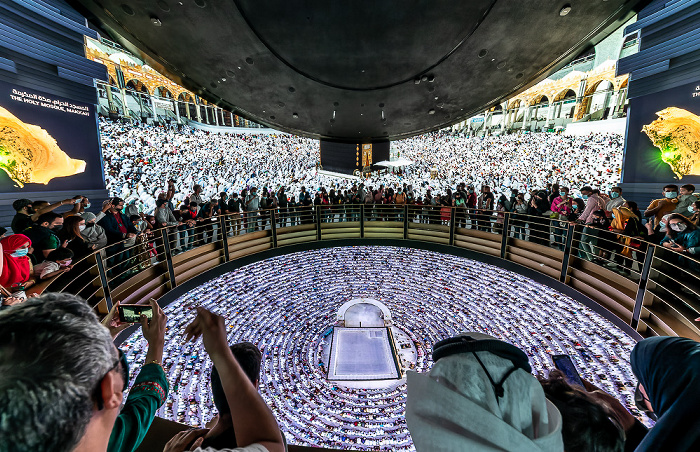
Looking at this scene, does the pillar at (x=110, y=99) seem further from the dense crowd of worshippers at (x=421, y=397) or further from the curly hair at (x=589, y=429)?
the curly hair at (x=589, y=429)

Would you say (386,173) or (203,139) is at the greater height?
(203,139)

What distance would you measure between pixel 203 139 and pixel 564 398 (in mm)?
13806

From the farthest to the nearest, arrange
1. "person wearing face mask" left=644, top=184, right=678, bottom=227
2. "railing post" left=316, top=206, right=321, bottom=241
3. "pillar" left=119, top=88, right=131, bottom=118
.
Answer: "pillar" left=119, top=88, right=131, bottom=118 → "railing post" left=316, top=206, right=321, bottom=241 → "person wearing face mask" left=644, top=184, right=678, bottom=227

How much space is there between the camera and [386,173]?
12.0 m

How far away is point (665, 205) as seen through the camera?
3680 mm

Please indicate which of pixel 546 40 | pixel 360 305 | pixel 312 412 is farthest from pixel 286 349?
pixel 546 40

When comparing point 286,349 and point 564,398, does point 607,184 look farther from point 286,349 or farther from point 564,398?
point 564,398

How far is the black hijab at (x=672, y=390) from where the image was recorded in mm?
504

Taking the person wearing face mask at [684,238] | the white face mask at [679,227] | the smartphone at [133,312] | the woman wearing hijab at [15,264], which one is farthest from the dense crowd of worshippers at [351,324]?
the smartphone at [133,312]

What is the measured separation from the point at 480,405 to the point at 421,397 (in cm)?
9

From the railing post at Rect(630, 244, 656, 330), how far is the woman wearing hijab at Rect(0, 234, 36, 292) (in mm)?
5700

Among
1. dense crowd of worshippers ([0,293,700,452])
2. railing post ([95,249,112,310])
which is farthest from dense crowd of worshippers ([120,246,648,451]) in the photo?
dense crowd of worshippers ([0,293,700,452])

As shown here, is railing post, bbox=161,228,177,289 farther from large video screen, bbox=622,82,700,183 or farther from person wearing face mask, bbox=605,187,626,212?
large video screen, bbox=622,82,700,183

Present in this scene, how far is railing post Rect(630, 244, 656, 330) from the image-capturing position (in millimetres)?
3074
